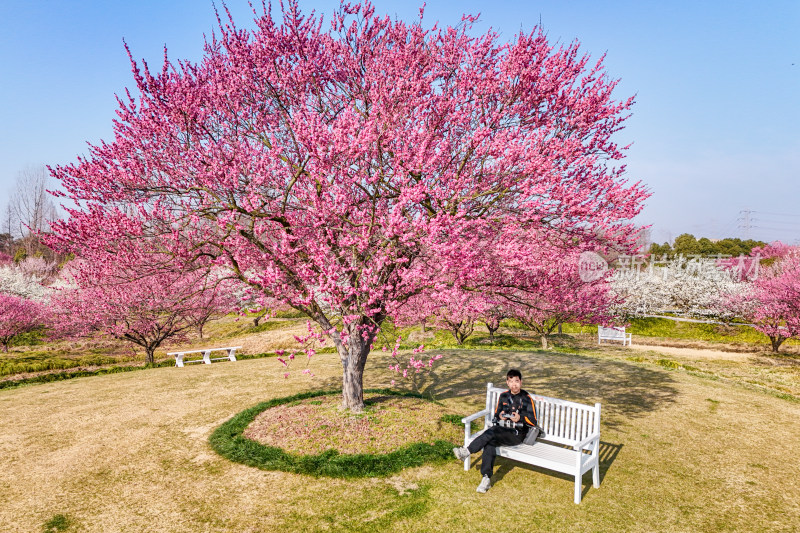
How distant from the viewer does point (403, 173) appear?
805 cm

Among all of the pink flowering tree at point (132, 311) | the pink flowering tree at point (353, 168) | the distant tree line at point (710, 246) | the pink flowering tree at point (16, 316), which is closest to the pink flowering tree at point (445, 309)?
the pink flowering tree at point (353, 168)

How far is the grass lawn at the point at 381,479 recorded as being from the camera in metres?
6.01

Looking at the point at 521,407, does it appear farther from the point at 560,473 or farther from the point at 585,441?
the point at 560,473

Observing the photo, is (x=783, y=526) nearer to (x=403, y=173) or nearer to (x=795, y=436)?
(x=795, y=436)

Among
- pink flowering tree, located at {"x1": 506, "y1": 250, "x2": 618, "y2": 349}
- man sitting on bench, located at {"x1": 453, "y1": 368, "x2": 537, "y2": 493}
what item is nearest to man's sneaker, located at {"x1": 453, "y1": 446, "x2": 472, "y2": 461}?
man sitting on bench, located at {"x1": 453, "y1": 368, "x2": 537, "y2": 493}

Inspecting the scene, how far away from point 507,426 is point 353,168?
→ 5635mm

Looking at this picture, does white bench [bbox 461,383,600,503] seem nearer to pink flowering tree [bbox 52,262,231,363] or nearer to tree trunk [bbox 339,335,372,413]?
tree trunk [bbox 339,335,372,413]

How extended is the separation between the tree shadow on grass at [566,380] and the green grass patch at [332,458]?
3.42 m

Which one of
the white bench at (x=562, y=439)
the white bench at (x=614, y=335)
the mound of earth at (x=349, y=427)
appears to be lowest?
the white bench at (x=614, y=335)

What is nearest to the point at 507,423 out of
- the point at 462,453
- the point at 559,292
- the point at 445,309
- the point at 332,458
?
the point at 462,453

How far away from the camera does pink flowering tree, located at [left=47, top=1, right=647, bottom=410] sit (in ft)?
25.4

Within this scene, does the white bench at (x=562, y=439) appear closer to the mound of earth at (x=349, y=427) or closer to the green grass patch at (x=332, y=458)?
the green grass patch at (x=332, y=458)

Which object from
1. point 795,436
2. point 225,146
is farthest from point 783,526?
point 225,146

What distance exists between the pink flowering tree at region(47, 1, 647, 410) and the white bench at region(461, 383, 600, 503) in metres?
2.72
